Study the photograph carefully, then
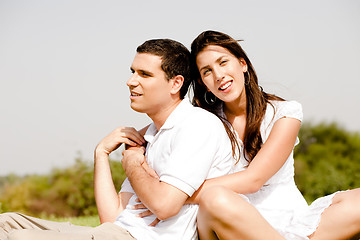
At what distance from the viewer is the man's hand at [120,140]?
3889mm

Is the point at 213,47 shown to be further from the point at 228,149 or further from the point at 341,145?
the point at 341,145

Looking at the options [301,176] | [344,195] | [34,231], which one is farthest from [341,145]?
[34,231]

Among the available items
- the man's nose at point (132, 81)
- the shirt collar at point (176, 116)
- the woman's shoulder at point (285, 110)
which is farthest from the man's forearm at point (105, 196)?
the woman's shoulder at point (285, 110)

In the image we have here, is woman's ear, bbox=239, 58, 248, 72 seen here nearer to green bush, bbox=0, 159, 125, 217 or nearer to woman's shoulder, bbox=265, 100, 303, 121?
woman's shoulder, bbox=265, 100, 303, 121

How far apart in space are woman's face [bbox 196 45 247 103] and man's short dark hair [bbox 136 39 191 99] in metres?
0.13

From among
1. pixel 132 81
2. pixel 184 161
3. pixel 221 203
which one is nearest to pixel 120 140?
pixel 132 81

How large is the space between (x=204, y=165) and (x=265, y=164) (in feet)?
1.85

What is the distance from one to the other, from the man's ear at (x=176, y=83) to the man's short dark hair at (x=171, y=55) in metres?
0.03

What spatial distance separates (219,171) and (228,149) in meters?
0.18

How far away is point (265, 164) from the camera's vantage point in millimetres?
3447

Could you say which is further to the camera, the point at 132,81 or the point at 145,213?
the point at 132,81

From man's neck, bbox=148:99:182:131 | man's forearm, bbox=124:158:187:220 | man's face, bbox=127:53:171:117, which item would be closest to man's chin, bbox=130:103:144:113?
man's face, bbox=127:53:171:117

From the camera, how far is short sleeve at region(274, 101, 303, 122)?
369 cm

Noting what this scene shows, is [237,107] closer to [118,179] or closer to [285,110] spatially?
[285,110]
